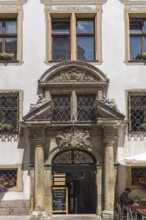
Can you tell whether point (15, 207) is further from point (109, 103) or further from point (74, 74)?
point (74, 74)

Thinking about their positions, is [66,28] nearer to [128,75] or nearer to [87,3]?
[87,3]

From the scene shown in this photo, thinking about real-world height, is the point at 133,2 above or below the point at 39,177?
above

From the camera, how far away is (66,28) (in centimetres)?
2072

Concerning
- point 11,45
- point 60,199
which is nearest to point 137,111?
point 60,199

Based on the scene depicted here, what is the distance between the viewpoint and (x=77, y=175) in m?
19.8

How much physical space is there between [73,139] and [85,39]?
13.9 ft

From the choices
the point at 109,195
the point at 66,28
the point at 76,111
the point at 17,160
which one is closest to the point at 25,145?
the point at 17,160

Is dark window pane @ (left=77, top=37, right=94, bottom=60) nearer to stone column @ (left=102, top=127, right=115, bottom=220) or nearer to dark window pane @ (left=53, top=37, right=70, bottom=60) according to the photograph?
dark window pane @ (left=53, top=37, right=70, bottom=60)

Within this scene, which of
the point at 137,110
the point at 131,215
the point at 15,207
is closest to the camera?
the point at 131,215

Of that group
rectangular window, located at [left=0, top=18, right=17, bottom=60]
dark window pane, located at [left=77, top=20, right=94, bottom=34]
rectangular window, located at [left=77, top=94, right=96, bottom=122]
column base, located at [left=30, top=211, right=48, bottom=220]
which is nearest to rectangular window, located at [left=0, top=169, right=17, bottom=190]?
column base, located at [left=30, top=211, right=48, bottom=220]

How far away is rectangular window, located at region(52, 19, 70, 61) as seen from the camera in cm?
2050

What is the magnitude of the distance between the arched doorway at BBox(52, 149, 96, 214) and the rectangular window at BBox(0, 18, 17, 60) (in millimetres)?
4578

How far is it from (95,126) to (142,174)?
2632mm

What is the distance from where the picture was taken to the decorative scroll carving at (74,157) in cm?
1969
